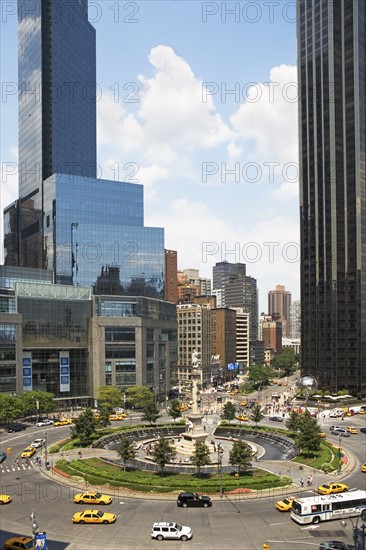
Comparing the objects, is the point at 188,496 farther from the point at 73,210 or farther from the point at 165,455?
the point at 73,210

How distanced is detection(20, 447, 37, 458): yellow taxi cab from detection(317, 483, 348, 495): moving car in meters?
43.3

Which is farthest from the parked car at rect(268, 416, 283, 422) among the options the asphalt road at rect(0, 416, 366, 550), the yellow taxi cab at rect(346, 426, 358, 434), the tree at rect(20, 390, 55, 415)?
the tree at rect(20, 390, 55, 415)

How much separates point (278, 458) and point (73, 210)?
129 m

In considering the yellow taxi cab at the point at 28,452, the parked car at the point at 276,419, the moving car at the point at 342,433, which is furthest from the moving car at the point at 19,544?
the parked car at the point at 276,419

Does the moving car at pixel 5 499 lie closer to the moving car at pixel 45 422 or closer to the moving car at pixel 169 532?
the moving car at pixel 169 532

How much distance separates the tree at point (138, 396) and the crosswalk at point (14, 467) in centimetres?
4976

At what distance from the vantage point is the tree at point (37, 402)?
109 m

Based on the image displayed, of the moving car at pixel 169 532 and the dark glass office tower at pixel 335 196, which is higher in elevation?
the dark glass office tower at pixel 335 196

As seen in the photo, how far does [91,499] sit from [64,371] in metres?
78.1

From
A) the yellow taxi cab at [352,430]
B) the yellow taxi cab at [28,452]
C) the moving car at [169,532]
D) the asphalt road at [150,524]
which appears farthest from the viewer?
the yellow taxi cab at [352,430]

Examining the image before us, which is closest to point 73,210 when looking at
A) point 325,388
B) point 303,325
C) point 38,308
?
point 38,308

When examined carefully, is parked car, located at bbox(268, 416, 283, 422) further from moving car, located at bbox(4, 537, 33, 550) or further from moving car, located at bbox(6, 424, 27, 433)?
moving car, located at bbox(4, 537, 33, 550)

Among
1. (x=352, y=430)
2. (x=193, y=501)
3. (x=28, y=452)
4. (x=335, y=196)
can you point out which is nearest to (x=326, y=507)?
(x=193, y=501)

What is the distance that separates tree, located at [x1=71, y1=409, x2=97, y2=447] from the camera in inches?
3259
